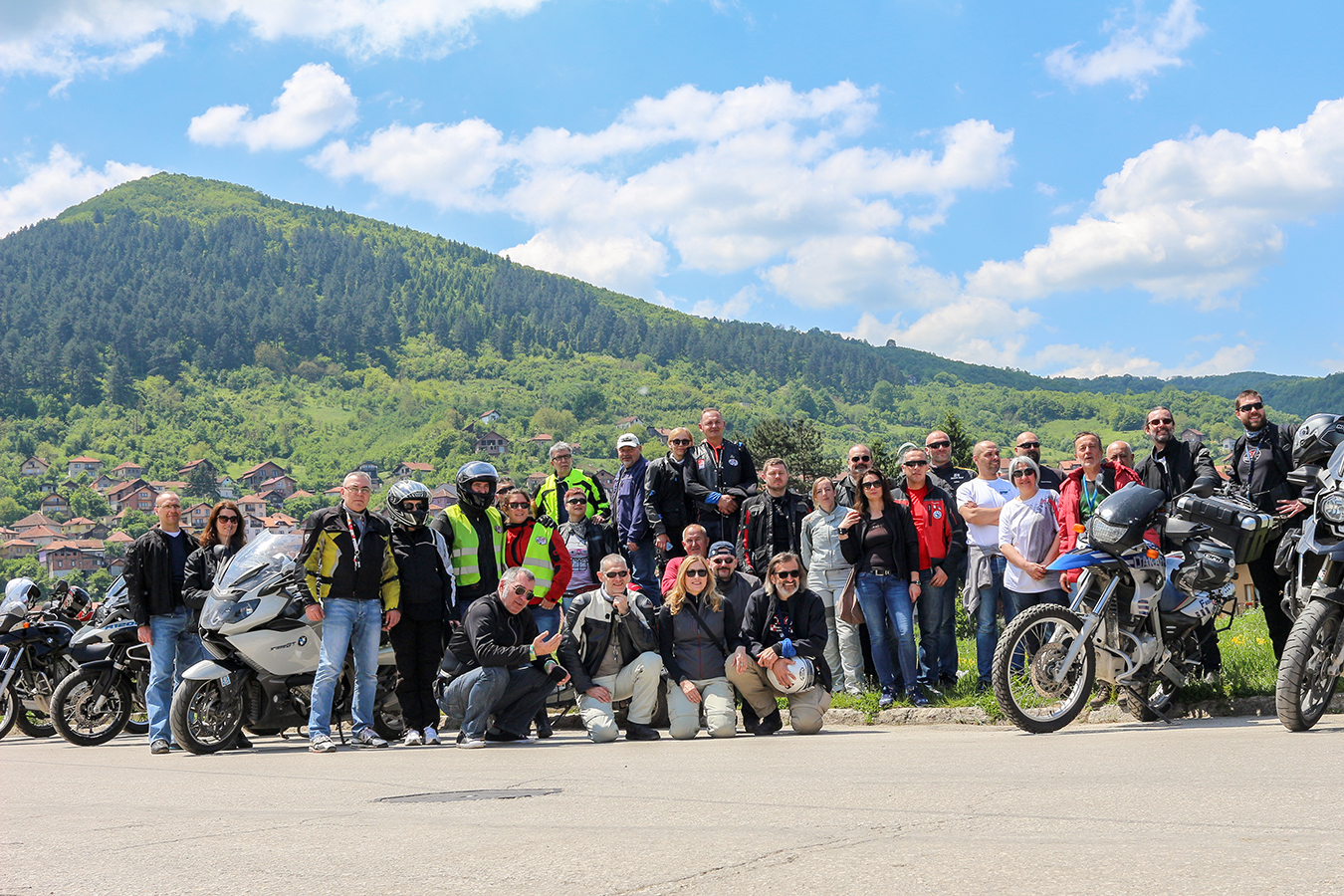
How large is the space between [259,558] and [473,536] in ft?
5.91

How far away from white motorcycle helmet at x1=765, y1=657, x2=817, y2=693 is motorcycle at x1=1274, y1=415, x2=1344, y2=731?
3328 mm

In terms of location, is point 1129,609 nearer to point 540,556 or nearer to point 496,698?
point 496,698

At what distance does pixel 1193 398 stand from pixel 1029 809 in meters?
179

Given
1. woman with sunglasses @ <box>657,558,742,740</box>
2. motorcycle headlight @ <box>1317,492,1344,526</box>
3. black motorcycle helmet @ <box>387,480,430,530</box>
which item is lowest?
woman with sunglasses @ <box>657,558,742,740</box>

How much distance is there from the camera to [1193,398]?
6609 inches

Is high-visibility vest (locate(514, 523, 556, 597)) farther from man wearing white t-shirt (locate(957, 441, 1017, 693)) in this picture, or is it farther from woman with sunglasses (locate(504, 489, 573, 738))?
man wearing white t-shirt (locate(957, 441, 1017, 693))

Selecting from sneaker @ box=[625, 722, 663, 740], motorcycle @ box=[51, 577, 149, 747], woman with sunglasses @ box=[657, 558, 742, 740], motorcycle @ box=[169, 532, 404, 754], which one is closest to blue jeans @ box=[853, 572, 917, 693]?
woman with sunglasses @ box=[657, 558, 742, 740]

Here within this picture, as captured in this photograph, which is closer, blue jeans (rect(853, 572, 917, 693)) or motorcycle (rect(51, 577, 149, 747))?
blue jeans (rect(853, 572, 917, 693))

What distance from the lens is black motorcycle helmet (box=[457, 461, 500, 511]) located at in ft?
34.0

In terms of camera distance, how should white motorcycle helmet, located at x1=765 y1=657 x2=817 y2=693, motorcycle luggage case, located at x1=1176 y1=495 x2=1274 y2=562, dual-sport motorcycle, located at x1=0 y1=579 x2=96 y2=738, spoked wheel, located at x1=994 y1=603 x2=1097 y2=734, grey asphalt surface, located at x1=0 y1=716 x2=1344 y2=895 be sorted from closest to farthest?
grey asphalt surface, located at x1=0 y1=716 x2=1344 y2=895
spoked wheel, located at x1=994 y1=603 x2=1097 y2=734
motorcycle luggage case, located at x1=1176 y1=495 x2=1274 y2=562
white motorcycle helmet, located at x1=765 y1=657 x2=817 y2=693
dual-sport motorcycle, located at x1=0 y1=579 x2=96 y2=738

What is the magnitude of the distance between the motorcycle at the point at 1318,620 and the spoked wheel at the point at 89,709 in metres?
9.72

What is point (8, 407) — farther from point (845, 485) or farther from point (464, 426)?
point (845, 485)

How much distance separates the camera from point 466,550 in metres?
10.4

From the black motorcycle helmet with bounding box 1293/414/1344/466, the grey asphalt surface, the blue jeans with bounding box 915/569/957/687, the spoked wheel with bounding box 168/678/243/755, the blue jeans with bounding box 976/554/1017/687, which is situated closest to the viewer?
the grey asphalt surface
